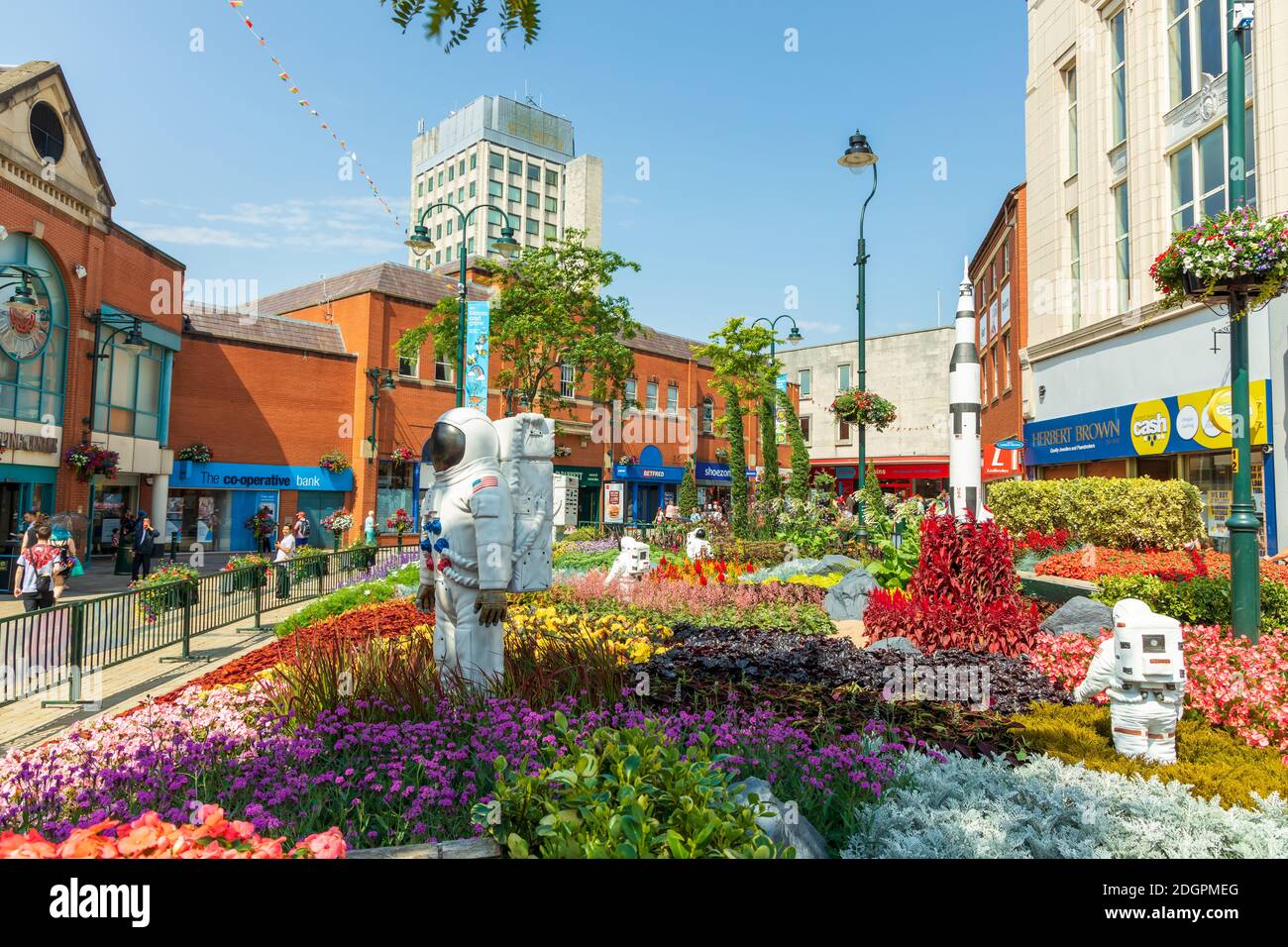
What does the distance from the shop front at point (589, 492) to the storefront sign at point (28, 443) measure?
20.5 meters

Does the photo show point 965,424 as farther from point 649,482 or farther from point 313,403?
point 649,482

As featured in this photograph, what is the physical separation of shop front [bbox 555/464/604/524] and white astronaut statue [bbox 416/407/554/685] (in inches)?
1149

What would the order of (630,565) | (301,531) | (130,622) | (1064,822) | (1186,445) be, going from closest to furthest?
(1064,822) < (130,622) < (630,565) < (1186,445) < (301,531)

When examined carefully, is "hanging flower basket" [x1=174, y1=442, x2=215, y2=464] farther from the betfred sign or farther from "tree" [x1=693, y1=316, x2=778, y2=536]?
the betfred sign

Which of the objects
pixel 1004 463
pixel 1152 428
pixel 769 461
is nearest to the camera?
pixel 1152 428

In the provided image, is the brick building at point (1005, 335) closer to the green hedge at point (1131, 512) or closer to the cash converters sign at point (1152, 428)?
the cash converters sign at point (1152, 428)

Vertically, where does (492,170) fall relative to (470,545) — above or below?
above

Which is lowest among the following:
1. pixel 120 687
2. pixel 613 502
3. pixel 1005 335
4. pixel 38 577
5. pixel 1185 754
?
pixel 120 687

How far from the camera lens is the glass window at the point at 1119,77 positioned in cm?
1803

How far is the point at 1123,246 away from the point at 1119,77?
4.26 meters

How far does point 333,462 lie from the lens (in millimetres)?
27125

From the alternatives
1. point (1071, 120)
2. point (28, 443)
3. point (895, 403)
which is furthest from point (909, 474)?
point (28, 443)

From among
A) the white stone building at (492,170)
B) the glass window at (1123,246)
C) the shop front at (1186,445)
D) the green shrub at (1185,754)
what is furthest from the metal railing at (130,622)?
the white stone building at (492,170)

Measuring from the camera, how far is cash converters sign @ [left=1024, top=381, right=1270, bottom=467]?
13.9 meters
